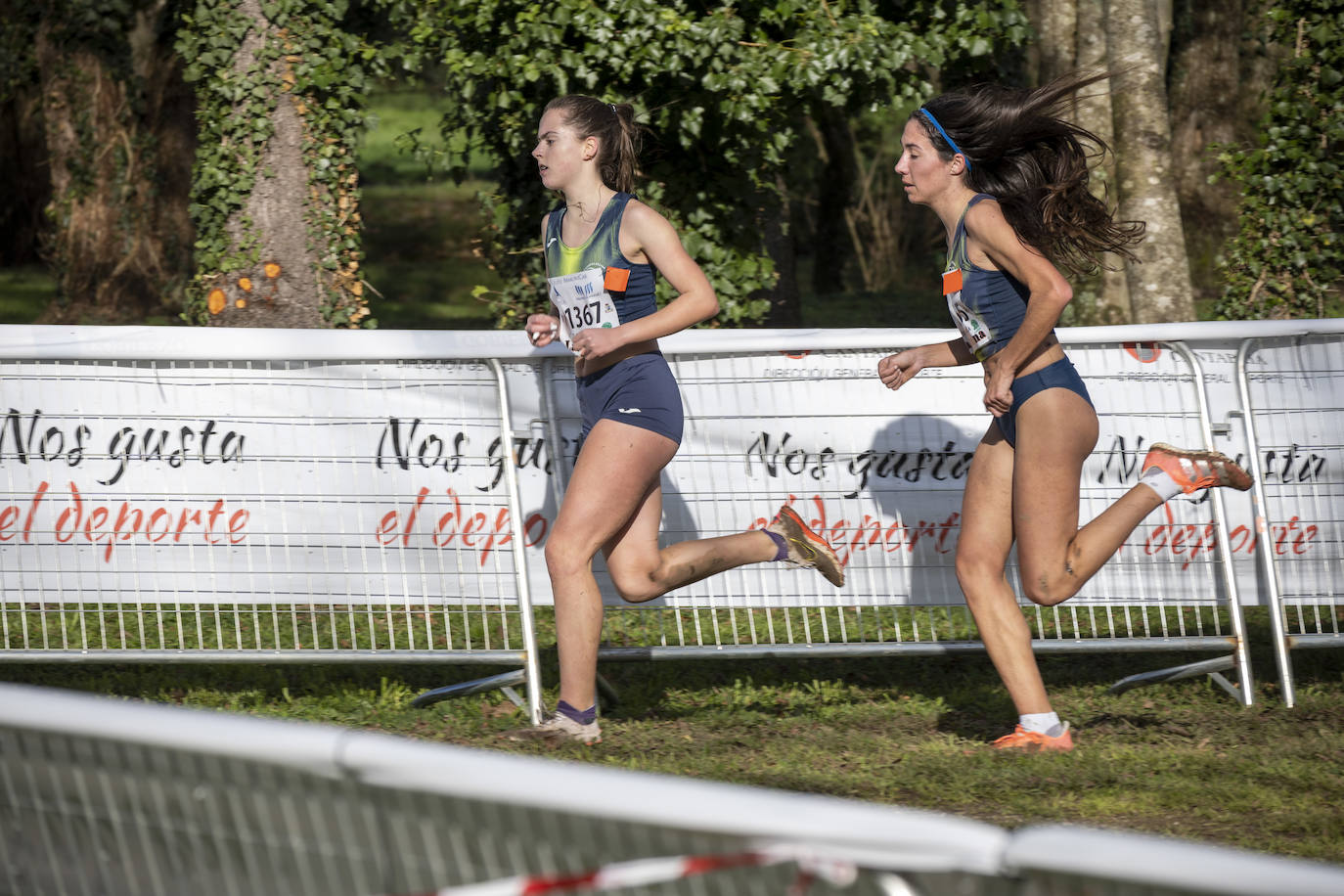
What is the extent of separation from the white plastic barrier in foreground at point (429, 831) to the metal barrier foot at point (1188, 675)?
365 cm

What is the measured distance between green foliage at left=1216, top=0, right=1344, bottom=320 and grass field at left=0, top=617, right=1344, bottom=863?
4370mm

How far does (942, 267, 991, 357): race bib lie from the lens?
4469 mm

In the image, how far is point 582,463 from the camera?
451cm

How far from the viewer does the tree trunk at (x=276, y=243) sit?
8.88m

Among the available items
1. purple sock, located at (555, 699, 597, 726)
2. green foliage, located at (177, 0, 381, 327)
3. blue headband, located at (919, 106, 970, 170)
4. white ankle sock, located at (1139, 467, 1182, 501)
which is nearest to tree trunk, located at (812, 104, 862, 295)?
green foliage, located at (177, 0, 381, 327)

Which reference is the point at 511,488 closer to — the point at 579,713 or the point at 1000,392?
the point at 579,713

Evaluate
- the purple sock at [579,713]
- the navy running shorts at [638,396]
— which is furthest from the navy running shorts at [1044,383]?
the purple sock at [579,713]

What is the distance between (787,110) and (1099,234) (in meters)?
3.44

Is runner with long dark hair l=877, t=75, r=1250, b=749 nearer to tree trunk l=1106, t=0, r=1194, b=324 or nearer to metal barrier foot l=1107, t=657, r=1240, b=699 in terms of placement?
metal barrier foot l=1107, t=657, r=1240, b=699

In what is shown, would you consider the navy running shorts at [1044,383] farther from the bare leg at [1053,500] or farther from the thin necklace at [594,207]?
the thin necklace at [594,207]

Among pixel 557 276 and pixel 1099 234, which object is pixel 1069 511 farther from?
pixel 557 276

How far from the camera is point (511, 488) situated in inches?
201

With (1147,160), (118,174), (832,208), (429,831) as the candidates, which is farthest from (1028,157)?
(832,208)

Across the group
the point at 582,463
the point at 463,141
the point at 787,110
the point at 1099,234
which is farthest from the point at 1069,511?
the point at 463,141
